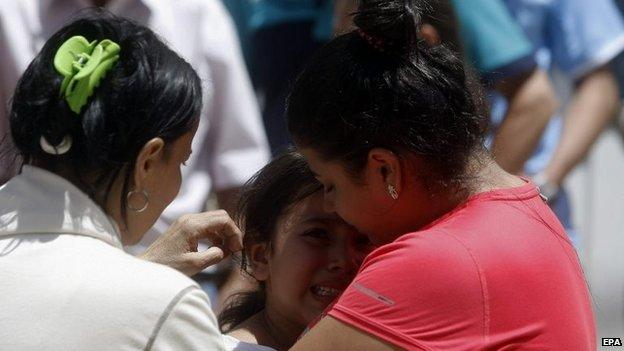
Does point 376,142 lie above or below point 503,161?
above

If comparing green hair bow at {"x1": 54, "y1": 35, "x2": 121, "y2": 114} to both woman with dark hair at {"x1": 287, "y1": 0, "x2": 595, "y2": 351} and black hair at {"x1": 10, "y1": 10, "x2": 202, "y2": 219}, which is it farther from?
woman with dark hair at {"x1": 287, "y1": 0, "x2": 595, "y2": 351}

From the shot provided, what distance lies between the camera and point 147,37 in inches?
110

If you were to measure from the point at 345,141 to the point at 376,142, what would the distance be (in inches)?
2.6

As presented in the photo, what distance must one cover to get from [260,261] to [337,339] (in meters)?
0.67


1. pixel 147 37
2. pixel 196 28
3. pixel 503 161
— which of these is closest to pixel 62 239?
pixel 147 37

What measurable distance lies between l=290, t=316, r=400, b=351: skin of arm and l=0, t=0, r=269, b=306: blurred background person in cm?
131

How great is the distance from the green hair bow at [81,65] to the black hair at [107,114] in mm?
15

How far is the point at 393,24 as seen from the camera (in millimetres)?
2721

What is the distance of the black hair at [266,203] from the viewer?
3.21 m

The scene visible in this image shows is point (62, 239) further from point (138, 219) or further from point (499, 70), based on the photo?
point (499, 70)

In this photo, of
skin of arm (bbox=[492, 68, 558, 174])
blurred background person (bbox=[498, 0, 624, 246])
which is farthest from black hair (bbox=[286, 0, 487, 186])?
blurred background person (bbox=[498, 0, 624, 246])

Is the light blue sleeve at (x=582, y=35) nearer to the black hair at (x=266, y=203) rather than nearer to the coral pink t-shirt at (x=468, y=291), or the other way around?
the black hair at (x=266, y=203)

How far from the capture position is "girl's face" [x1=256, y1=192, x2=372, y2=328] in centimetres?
309

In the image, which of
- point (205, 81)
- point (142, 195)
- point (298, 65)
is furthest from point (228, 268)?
point (142, 195)
